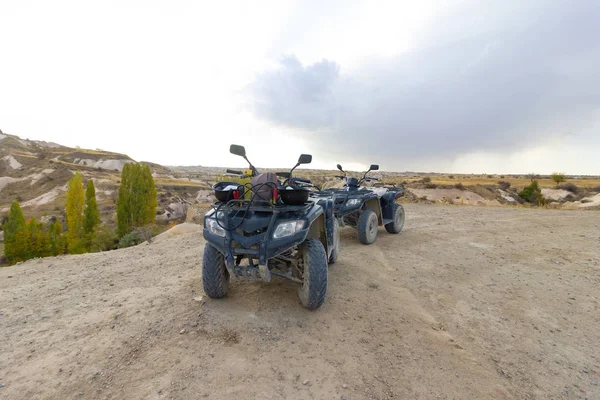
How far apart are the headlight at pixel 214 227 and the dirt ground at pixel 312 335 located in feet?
3.21

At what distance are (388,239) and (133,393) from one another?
739 cm

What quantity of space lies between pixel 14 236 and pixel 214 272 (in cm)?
3733

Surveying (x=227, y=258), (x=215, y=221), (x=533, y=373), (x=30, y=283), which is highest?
(x=215, y=221)

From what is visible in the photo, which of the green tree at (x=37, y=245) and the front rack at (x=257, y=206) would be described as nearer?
the front rack at (x=257, y=206)

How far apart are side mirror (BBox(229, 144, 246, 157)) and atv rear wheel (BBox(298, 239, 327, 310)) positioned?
150 cm

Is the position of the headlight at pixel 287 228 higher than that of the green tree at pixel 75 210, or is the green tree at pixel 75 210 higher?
the headlight at pixel 287 228

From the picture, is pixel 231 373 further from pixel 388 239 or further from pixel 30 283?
pixel 388 239

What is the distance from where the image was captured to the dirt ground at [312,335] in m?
2.70

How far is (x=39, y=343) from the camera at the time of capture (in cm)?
337

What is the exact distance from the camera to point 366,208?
27.5ft

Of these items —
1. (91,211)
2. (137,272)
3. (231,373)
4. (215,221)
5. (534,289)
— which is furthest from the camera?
(91,211)

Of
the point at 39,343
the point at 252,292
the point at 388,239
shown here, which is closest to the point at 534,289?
the point at 388,239

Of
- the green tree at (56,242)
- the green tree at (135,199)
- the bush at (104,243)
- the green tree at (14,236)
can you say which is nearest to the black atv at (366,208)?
the bush at (104,243)

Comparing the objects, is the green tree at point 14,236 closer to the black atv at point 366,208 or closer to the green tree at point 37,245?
the green tree at point 37,245
